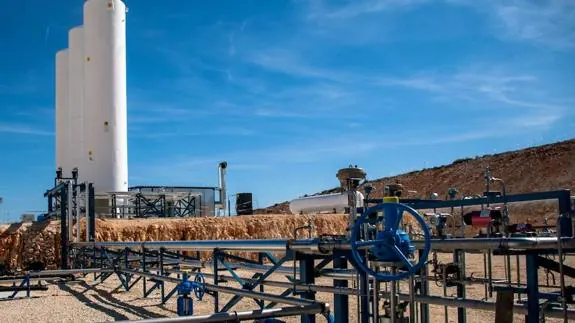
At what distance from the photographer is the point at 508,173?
5931 centimetres

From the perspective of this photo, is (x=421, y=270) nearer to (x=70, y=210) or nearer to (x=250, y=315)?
(x=250, y=315)

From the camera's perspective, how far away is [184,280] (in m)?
10.8

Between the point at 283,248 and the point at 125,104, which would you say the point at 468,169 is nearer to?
the point at 125,104

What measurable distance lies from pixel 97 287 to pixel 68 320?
230 inches

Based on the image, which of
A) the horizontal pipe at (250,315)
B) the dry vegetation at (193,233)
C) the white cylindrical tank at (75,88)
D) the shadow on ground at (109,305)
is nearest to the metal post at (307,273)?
the horizontal pipe at (250,315)

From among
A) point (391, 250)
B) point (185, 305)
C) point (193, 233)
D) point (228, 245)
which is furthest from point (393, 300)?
point (193, 233)

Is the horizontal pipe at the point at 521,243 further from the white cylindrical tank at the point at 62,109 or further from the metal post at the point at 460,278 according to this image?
the white cylindrical tank at the point at 62,109

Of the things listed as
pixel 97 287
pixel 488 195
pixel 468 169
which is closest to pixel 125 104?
pixel 97 287

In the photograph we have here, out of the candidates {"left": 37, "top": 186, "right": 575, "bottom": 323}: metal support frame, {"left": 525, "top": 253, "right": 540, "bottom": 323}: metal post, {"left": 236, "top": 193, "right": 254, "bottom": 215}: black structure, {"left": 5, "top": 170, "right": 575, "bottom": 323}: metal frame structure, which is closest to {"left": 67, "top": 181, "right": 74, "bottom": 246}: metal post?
{"left": 236, "top": 193, "right": 254, "bottom": 215}: black structure

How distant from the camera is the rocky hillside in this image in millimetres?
54062

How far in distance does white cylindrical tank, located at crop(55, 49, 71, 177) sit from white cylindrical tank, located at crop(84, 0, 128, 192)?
10.6 feet

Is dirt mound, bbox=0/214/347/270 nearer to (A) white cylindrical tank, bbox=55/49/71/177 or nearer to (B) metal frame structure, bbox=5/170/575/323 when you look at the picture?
(A) white cylindrical tank, bbox=55/49/71/177

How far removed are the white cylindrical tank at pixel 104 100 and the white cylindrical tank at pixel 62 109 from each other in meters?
3.23

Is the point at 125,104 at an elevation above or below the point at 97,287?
above
